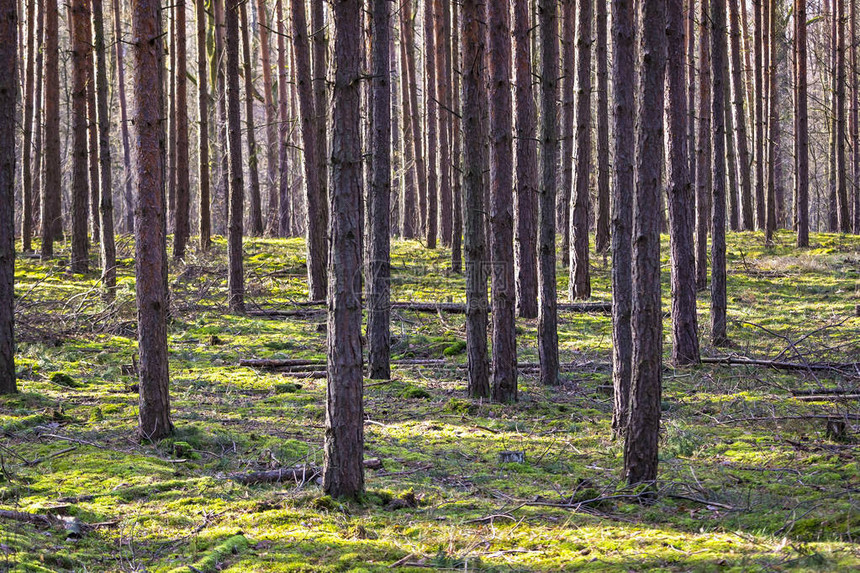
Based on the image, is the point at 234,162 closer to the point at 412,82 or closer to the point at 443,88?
the point at 443,88

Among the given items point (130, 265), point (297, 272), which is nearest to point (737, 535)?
point (297, 272)

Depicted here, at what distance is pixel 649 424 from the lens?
18.7ft

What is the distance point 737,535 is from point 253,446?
4.52m

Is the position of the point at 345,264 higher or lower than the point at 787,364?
higher

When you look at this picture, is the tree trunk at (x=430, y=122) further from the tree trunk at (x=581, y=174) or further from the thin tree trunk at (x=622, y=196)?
the thin tree trunk at (x=622, y=196)

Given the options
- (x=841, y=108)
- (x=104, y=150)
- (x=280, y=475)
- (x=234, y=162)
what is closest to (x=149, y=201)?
(x=280, y=475)

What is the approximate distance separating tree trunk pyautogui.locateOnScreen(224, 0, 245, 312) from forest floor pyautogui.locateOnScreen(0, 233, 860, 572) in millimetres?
1924

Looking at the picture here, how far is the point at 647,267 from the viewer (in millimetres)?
5645

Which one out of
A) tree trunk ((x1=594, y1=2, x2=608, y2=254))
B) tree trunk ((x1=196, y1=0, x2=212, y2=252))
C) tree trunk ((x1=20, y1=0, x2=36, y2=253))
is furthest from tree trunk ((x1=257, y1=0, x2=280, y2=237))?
tree trunk ((x1=594, y1=2, x2=608, y2=254))

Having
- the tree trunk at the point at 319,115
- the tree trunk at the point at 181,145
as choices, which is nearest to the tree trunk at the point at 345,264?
the tree trunk at the point at 319,115

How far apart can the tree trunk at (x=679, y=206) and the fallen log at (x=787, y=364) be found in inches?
16.0

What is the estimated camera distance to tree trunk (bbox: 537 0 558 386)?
959 cm

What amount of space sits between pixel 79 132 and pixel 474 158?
36.7 ft

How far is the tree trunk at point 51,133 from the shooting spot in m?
17.9
